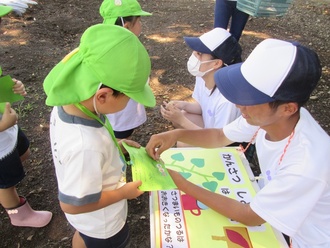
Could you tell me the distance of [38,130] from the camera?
9.84 feet

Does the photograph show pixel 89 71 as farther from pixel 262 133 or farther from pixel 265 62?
pixel 262 133

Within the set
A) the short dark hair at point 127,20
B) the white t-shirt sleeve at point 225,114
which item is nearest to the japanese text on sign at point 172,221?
the white t-shirt sleeve at point 225,114

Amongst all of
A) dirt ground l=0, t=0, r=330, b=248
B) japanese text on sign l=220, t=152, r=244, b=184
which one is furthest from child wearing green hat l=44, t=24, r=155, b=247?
dirt ground l=0, t=0, r=330, b=248

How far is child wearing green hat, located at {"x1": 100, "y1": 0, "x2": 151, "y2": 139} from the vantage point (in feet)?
7.06

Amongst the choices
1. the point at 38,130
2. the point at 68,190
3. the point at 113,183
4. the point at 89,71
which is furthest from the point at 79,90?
the point at 38,130

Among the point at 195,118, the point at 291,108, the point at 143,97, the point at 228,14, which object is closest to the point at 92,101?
the point at 143,97

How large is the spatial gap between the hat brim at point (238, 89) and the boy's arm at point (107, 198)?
52cm

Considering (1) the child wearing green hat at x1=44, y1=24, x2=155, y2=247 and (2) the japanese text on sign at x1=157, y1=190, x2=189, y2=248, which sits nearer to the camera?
(1) the child wearing green hat at x1=44, y1=24, x2=155, y2=247

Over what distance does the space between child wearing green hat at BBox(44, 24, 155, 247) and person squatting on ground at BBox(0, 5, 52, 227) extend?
23.0 inches

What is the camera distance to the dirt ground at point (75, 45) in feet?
7.25

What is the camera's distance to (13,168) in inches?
71.5

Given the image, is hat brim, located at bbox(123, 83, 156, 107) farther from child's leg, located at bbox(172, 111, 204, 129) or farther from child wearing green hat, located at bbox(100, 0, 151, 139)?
child's leg, located at bbox(172, 111, 204, 129)

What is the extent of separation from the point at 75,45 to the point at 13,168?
305 cm

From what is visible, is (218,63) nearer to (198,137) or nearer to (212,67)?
(212,67)
